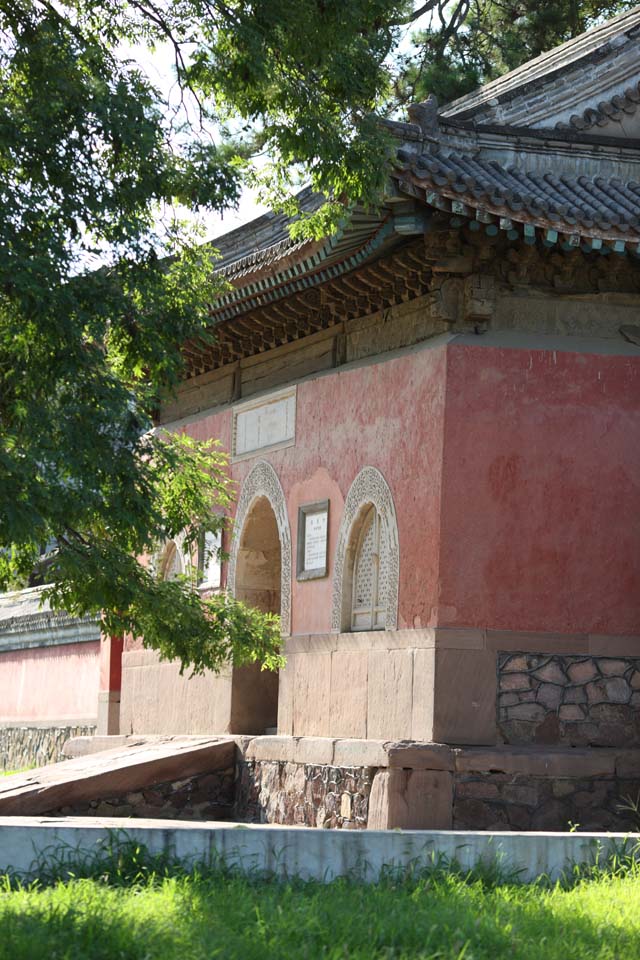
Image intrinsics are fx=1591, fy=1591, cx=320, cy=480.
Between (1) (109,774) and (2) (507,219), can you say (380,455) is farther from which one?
(1) (109,774)

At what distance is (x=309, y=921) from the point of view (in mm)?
6352

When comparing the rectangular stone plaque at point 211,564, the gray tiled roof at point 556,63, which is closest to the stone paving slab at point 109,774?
the rectangular stone plaque at point 211,564

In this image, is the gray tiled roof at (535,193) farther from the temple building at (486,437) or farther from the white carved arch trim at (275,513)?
the white carved arch trim at (275,513)

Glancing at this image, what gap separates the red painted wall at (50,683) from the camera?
18.1 metres

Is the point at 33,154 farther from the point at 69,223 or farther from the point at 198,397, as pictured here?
the point at 198,397

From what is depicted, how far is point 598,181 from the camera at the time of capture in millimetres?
12070

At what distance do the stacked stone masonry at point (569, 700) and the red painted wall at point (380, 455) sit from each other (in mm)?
768

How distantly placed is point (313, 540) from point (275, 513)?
694 millimetres

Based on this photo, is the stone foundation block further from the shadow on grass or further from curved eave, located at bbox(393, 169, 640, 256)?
curved eave, located at bbox(393, 169, 640, 256)

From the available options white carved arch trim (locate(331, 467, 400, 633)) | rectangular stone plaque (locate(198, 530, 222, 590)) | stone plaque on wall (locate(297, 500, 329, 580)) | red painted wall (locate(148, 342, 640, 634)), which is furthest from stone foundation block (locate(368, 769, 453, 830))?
rectangular stone plaque (locate(198, 530, 222, 590))

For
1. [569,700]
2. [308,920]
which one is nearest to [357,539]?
[569,700]

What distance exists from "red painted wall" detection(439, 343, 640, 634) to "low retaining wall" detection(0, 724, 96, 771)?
750cm

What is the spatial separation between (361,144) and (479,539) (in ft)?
10.3

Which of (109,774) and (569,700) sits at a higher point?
(569,700)
